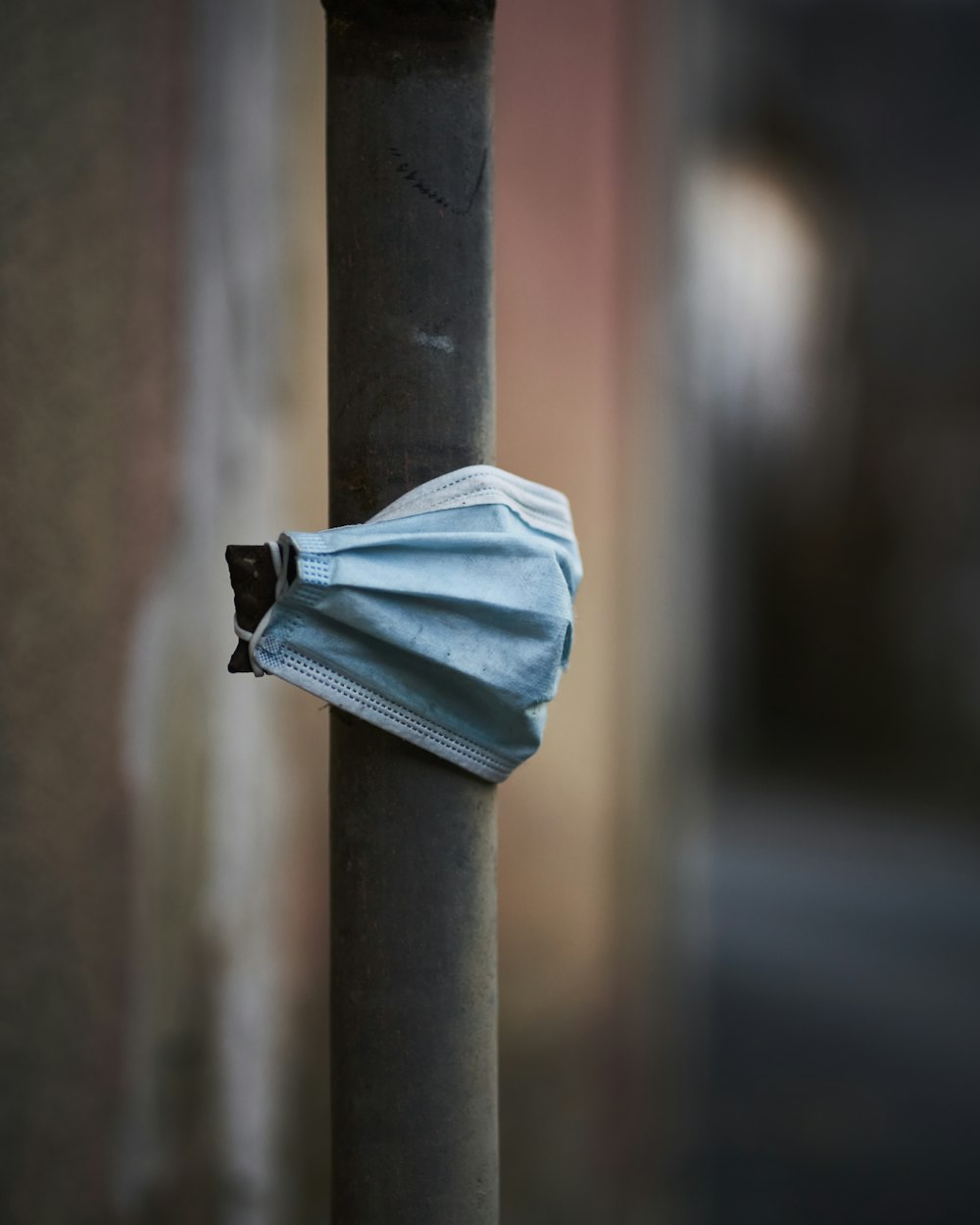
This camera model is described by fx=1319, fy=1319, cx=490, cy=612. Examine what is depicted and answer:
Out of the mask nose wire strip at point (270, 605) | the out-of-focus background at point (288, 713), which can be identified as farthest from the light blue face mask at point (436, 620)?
the out-of-focus background at point (288, 713)

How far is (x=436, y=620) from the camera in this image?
127 centimetres

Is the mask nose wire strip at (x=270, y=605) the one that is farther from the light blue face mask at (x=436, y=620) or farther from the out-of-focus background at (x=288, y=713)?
the out-of-focus background at (x=288, y=713)

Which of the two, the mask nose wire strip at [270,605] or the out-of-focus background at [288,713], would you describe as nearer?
the mask nose wire strip at [270,605]

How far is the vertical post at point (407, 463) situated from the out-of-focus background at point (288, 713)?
40.5 inches

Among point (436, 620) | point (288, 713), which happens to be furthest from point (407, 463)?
point (288, 713)

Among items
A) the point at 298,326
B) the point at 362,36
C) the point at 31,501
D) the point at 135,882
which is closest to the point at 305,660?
the point at 362,36

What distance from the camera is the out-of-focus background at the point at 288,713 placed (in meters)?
2.19

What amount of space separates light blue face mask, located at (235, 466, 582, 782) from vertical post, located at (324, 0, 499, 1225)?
0.12 feet

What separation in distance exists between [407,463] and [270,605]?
0.19 m

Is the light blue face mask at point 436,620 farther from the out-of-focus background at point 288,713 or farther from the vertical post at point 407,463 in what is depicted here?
the out-of-focus background at point 288,713

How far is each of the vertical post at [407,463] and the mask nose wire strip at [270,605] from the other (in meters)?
0.12

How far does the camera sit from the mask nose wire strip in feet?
3.93

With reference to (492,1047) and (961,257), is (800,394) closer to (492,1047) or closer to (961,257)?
(961,257)

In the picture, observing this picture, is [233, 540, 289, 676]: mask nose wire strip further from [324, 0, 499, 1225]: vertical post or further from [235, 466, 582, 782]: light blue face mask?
[324, 0, 499, 1225]: vertical post
